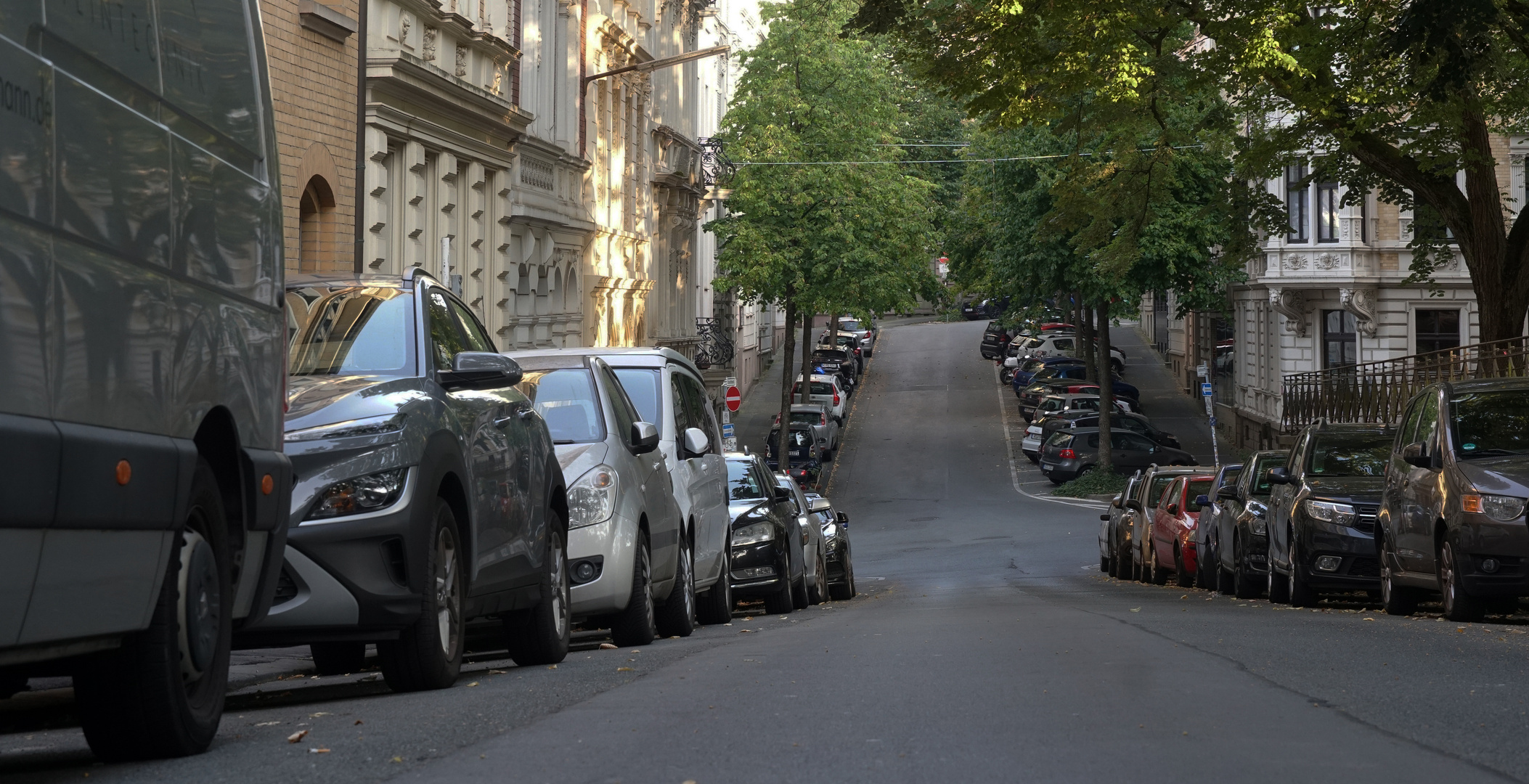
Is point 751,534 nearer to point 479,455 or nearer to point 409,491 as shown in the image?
point 479,455

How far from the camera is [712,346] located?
53.5 metres

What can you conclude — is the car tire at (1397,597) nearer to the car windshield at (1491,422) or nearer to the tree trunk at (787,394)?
the car windshield at (1491,422)

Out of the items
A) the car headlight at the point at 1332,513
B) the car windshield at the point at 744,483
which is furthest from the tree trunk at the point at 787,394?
the car headlight at the point at 1332,513

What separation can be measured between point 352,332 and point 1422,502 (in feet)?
28.1

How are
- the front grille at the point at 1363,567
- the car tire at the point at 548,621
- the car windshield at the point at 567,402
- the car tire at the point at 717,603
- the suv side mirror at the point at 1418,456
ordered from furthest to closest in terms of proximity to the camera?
the front grille at the point at 1363,567 → the car tire at the point at 717,603 → the suv side mirror at the point at 1418,456 → the car windshield at the point at 567,402 → the car tire at the point at 548,621

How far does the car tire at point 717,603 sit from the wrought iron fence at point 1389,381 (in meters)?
7.60

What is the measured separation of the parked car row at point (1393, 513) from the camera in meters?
12.5

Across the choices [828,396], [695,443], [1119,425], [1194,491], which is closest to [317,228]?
[695,443]

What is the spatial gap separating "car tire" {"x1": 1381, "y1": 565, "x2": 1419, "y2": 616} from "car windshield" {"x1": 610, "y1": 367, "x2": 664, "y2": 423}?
5.98 metres

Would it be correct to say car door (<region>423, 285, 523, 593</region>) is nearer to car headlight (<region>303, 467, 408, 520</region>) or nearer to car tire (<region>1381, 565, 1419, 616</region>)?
car headlight (<region>303, 467, 408, 520</region>)

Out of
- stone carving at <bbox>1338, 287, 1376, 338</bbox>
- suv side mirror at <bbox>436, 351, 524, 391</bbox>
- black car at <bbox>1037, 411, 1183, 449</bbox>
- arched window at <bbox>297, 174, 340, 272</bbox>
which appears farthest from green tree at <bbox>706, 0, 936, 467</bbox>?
suv side mirror at <bbox>436, 351, 524, 391</bbox>

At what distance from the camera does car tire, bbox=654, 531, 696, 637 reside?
1213cm

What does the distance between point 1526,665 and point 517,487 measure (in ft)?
16.8

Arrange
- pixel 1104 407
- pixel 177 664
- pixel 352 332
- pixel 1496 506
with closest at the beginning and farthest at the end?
pixel 177 664 < pixel 352 332 < pixel 1496 506 < pixel 1104 407
